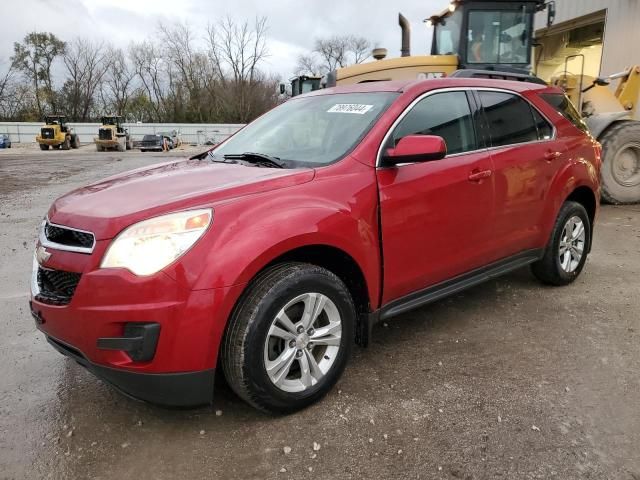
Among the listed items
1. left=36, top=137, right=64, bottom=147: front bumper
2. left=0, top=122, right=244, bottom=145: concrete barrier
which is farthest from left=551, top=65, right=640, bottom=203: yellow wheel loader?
left=0, top=122, right=244, bottom=145: concrete barrier

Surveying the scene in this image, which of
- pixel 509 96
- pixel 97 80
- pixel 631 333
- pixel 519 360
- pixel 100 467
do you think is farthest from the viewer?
pixel 97 80

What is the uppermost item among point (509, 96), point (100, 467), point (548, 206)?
point (509, 96)

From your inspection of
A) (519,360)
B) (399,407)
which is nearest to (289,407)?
(399,407)

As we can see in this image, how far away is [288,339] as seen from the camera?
8.60 feet

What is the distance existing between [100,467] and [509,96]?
12.1 ft

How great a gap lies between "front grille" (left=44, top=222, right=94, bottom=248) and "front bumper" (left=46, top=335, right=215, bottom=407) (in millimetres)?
506

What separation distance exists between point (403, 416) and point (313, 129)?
1.87m

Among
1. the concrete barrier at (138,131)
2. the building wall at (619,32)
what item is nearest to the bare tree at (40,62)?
the concrete barrier at (138,131)

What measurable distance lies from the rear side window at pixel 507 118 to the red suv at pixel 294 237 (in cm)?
2

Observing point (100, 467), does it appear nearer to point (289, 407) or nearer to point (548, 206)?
point (289, 407)

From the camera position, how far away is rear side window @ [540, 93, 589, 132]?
14.3 feet

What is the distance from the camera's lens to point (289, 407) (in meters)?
2.67

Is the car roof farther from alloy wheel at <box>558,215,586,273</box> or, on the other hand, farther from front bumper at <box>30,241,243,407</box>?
front bumper at <box>30,241,243,407</box>

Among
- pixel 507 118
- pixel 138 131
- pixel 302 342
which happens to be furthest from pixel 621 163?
pixel 138 131
